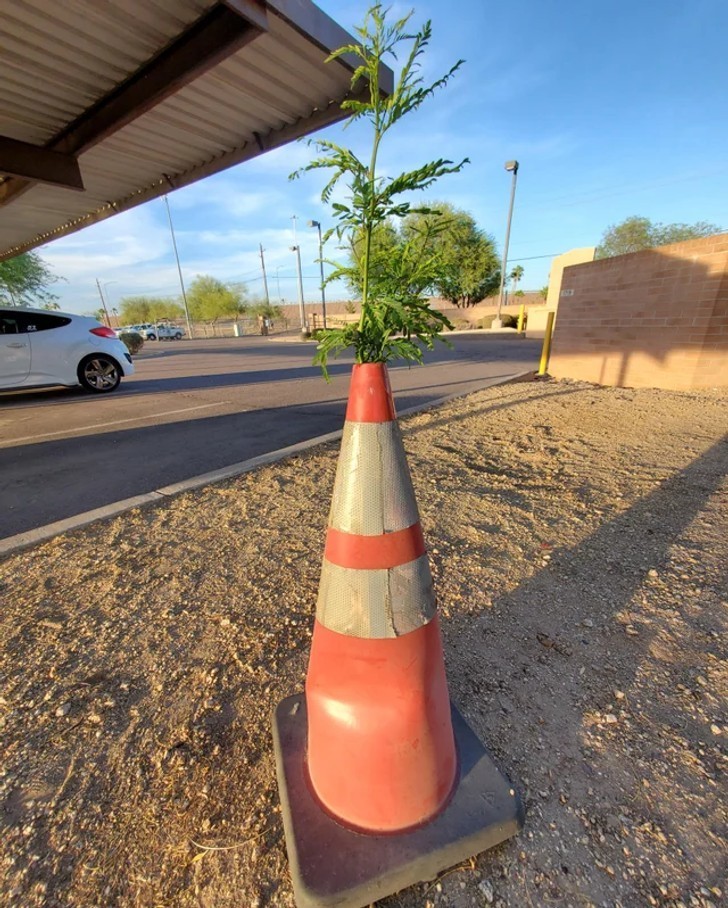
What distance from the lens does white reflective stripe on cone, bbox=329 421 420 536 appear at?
1.25 m

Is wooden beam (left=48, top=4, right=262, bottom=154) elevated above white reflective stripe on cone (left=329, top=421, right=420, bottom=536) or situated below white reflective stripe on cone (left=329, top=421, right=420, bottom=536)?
above

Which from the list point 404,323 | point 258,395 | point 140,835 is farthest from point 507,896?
point 258,395

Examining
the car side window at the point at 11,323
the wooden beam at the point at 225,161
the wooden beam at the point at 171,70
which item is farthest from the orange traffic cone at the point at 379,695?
the car side window at the point at 11,323

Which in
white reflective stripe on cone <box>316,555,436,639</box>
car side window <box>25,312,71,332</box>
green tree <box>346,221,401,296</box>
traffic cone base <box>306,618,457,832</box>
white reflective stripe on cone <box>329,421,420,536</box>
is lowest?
traffic cone base <box>306,618,457,832</box>

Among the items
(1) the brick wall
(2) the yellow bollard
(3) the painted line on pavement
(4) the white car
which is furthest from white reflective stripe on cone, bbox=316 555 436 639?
(2) the yellow bollard

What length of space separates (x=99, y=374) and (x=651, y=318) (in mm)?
10748

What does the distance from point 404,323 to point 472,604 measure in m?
1.62

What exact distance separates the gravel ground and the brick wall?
4.92 metres

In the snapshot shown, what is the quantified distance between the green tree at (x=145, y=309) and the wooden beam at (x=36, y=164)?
241 feet

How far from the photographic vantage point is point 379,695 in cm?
122

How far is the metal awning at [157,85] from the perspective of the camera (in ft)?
11.2

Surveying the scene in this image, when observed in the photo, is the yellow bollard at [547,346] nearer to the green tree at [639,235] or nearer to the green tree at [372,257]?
the green tree at [372,257]

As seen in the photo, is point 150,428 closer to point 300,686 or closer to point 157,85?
point 157,85

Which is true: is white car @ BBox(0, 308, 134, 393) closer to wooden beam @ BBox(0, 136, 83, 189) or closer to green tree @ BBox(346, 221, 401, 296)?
wooden beam @ BBox(0, 136, 83, 189)
